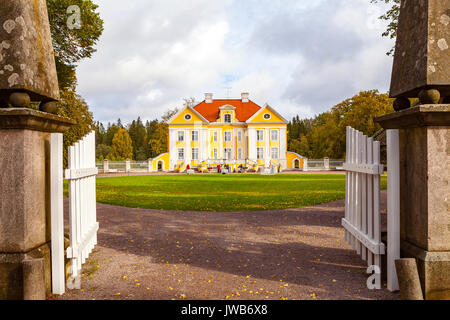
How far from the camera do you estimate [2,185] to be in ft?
11.1

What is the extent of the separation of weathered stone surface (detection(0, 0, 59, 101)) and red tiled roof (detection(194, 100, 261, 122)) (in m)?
50.2

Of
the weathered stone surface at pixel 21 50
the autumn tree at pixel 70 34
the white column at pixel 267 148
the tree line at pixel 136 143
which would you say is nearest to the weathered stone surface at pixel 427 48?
the weathered stone surface at pixel 21 50

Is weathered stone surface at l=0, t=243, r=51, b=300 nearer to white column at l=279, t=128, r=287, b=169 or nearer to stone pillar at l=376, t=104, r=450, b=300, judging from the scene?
stone pillar at l=376, t=104, r=450, b=300

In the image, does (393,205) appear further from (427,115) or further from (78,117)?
(78,117)

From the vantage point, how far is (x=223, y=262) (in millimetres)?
4891

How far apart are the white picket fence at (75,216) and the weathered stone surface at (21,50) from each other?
71 cm

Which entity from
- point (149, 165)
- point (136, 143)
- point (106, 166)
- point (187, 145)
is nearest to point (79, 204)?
point (106, 166)

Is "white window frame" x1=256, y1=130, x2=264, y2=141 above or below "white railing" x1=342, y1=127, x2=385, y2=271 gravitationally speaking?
above

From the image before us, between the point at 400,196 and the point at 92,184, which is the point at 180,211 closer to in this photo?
the point at 92,184

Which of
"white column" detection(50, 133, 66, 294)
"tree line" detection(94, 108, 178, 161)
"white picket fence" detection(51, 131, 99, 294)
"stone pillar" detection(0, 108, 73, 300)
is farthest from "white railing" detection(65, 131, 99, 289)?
"tree line" detection(94, 108, 178, 161)

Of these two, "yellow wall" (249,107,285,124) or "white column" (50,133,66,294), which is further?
"yellow wall" (249,107,285,124)

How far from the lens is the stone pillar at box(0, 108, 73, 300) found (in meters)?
3.31

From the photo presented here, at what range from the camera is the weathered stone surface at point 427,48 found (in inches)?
128
